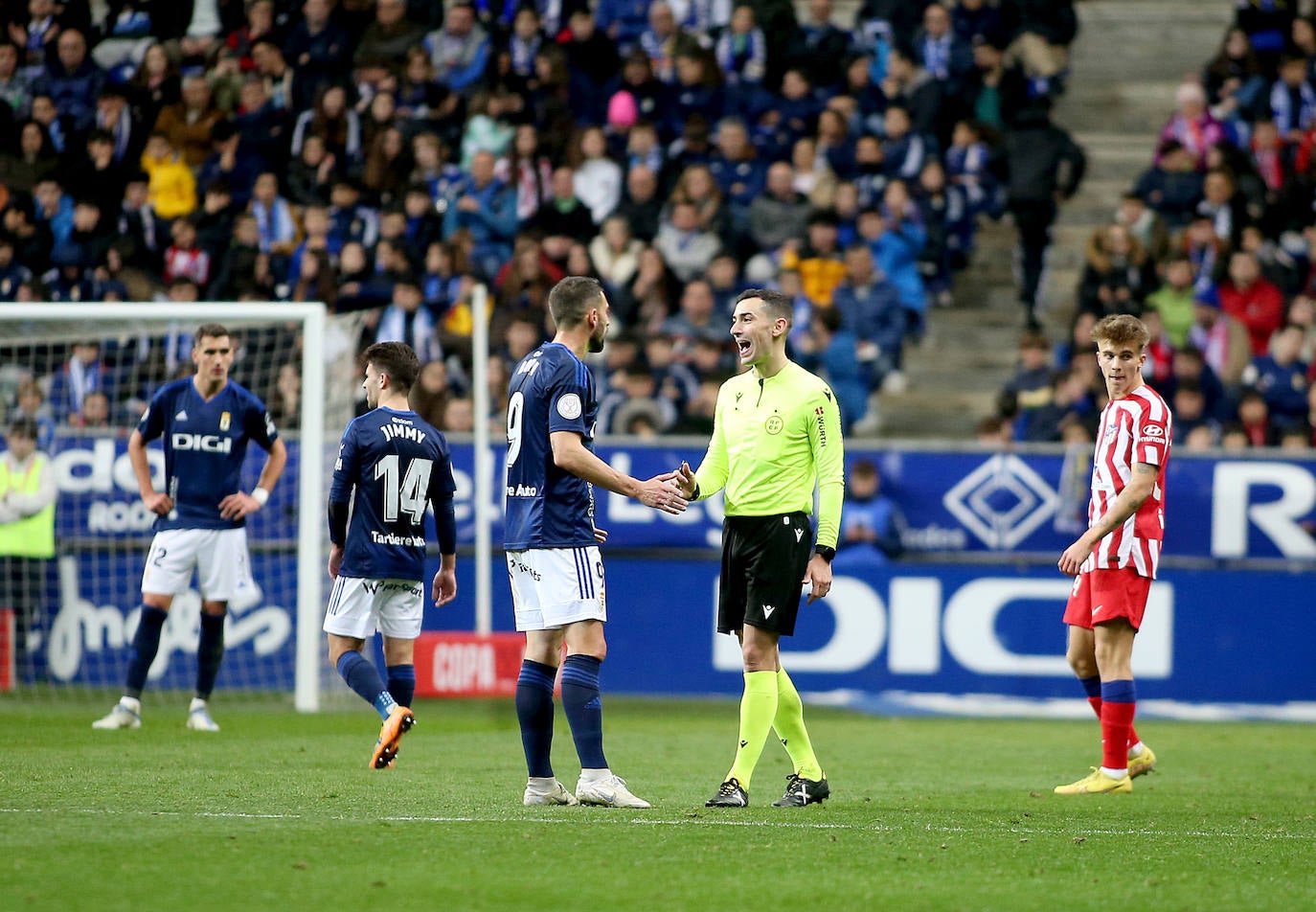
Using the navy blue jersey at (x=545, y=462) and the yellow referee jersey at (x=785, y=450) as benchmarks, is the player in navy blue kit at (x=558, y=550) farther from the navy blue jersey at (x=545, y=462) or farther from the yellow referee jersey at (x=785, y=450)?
the yellow referee jersey at (x=785, y=450)

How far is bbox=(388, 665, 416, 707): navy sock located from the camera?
9148 mm

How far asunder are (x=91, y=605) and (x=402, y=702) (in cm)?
562

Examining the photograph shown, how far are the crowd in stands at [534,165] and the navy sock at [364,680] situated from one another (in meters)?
6.40

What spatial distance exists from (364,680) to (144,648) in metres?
2.99

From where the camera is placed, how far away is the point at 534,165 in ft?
59.0

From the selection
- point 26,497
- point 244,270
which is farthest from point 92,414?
point 244,270

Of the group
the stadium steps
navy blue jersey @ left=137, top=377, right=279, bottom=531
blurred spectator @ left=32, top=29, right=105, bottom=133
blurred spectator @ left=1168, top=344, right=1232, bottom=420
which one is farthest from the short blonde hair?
blurred spectator @ left=32, top=29, right=105, bottom=133

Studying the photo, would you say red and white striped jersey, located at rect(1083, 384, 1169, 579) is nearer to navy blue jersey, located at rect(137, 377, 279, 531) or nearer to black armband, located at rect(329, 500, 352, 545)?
black armband, located at rect(329, 500, 352, 545)

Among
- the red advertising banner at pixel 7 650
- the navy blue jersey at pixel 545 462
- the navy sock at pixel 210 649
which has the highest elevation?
the navy blue jersey at pixel 545 462

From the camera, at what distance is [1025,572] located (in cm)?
1366

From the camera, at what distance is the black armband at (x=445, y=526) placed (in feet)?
28.8

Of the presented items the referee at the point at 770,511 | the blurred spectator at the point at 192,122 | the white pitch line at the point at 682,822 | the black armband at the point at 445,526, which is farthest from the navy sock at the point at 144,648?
the blurred spectator at the point at 192,122

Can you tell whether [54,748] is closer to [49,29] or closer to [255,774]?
[255,774]

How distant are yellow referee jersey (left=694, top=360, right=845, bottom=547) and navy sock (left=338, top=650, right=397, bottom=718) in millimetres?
1996
